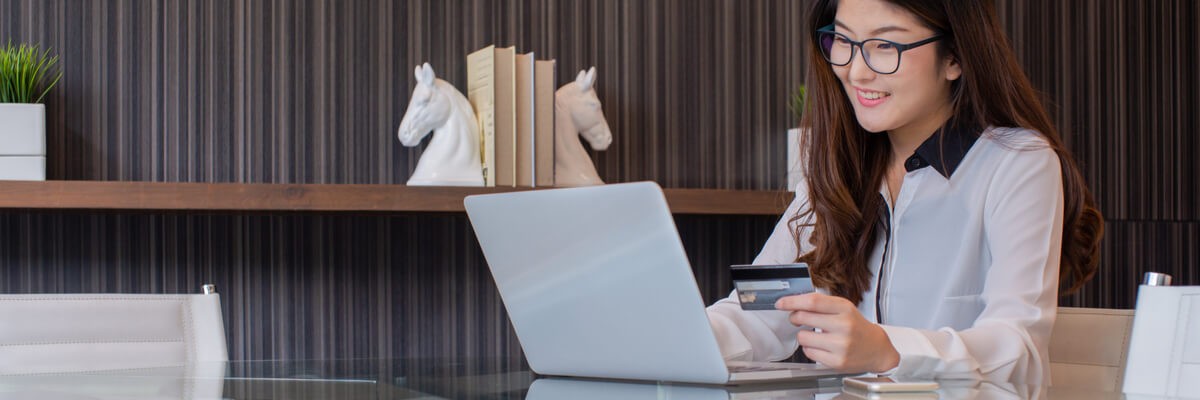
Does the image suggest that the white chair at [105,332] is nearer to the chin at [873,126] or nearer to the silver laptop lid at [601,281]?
the silver laptop lid at [601,281]

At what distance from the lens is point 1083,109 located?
3.01m

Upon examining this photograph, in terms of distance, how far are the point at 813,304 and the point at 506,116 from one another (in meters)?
1.23

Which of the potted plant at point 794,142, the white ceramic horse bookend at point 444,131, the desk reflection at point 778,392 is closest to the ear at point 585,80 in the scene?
the white ceramic horse bookend at point 444,131

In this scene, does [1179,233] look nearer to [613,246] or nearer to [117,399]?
[613,246]

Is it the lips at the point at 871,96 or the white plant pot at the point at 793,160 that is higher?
the lips at the point at 871,96

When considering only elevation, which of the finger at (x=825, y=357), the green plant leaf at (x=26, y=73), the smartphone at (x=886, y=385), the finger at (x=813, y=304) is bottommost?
the smartphone at (x=886, y=385)

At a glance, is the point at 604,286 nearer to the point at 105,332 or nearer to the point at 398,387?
the point at 398,387

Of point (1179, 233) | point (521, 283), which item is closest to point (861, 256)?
point (521, 283)

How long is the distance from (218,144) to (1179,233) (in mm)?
2450

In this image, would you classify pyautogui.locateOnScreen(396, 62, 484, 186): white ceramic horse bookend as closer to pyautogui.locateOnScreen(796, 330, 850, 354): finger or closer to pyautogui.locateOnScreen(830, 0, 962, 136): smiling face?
pyautogui.locateOnScreen(830, 0, 962, 136): smiling face

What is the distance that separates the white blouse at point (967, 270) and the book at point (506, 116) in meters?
0.85

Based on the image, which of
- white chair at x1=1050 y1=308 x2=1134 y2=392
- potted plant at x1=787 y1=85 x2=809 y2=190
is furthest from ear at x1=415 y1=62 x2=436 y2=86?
white chair at x1=1050 y1=308 x2=1134 y2=392

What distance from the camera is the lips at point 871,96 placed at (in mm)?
1499

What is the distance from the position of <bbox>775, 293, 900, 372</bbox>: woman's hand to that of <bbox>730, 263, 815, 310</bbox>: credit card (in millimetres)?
12
